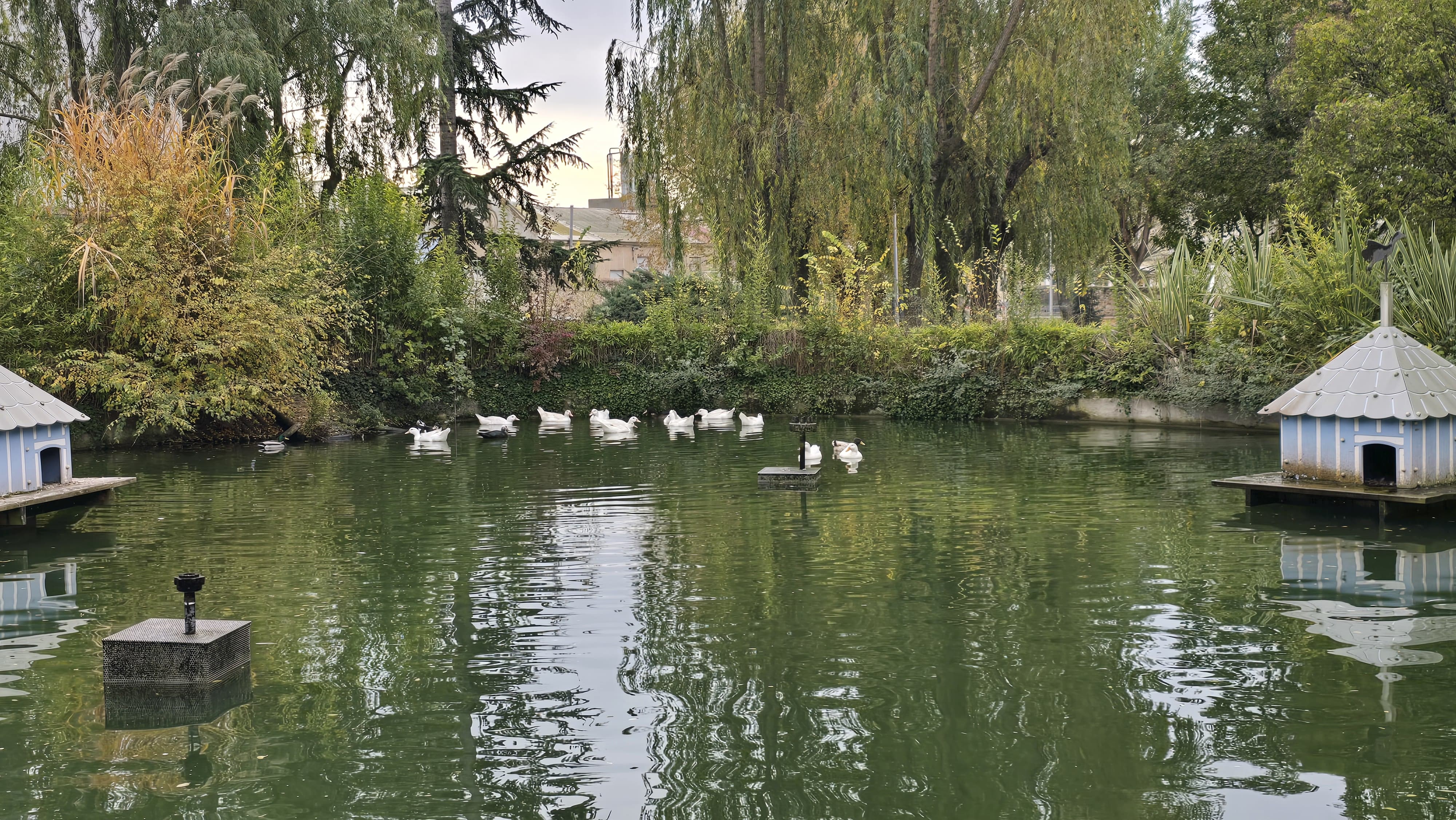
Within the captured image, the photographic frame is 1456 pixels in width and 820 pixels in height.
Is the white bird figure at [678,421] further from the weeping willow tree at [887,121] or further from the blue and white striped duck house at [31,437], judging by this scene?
the blue and white striped duck house at [31,437]

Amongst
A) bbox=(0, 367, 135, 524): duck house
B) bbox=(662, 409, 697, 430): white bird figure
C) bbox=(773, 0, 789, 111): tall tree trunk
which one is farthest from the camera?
bbox=(773, 0, 789, 111): tall tree trunk

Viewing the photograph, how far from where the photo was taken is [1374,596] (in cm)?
761

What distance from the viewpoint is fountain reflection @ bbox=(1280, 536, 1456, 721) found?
632 centimetres

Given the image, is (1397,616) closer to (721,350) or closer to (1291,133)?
(721,350)

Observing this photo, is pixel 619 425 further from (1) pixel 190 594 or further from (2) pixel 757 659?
(1) pixel 190 594

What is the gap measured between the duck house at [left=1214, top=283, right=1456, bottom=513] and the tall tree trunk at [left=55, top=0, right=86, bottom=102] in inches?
809

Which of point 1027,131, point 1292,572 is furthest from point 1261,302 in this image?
point 1292,572

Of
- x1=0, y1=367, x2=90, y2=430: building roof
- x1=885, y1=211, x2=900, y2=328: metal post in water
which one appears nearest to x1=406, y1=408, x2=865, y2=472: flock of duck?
x1=885, y1=211, x2=900, y2=328: metal post in water

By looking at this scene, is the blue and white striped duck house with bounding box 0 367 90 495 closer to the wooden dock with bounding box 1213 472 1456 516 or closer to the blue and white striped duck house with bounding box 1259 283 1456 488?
the wooden dock with bounding box 1213 472 1456 516

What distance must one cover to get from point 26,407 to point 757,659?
8.44 m

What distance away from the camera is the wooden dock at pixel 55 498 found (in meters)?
10.7

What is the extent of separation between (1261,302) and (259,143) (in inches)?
697

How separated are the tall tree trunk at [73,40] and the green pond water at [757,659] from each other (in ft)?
42.8

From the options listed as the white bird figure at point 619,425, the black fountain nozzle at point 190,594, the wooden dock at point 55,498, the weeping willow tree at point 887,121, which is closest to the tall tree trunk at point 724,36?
the weeping willow tree at point 887,121
